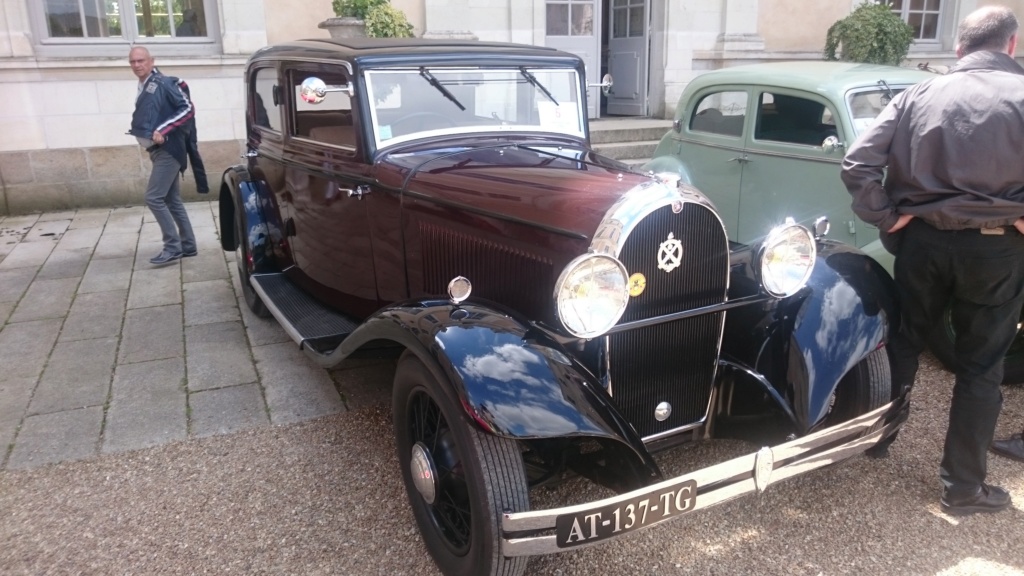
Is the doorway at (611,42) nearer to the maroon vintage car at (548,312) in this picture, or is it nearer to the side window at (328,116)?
the side window at (328,116)

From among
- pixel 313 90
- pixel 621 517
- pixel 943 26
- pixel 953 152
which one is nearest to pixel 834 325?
pixel 953 152

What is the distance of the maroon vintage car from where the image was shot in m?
2.17

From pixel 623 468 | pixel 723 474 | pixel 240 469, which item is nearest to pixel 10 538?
pixel 240 469

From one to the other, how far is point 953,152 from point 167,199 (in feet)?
19.1

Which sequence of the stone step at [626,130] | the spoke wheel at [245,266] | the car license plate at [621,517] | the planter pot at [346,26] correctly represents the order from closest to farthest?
the car license plate at [621,517]
the spoke wheel at [245,266]
the planter pot at [346,26]
the stone step at [626,130]

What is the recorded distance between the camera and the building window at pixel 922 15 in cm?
1100

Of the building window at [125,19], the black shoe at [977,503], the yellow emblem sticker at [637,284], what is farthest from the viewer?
the building window at [125,19]

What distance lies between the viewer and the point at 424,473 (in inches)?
97.0

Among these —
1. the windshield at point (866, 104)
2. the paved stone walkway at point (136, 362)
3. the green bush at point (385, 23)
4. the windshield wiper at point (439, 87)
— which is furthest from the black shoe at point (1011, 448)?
the green bush at point (385, 23)

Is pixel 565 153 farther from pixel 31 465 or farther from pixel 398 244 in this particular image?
pixel 31 465

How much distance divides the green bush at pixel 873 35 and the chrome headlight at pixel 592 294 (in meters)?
8.55

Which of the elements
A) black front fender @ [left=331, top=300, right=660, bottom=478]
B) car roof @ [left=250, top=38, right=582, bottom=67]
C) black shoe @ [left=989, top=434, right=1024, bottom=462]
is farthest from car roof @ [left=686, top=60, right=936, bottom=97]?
black front fender @ [left=331, top=300, right=660, bottom=478]

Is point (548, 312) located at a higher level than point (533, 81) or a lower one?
lower

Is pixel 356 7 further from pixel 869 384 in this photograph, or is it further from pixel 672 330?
pixel 869 384
